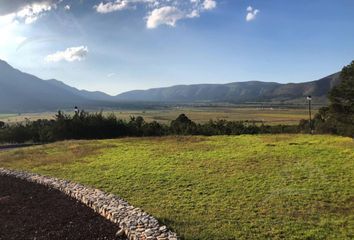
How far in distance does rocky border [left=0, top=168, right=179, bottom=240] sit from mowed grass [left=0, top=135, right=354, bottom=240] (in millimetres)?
527

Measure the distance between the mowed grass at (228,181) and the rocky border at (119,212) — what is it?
1.73 feet

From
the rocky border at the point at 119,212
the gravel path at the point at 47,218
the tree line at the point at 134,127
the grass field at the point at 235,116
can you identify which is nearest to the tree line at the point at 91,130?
the tree line at the point at 134,127

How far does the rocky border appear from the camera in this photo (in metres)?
9.12

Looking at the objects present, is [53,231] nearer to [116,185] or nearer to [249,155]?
[116,185]

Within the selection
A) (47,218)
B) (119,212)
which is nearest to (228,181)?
(119,212)

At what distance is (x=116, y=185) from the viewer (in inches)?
595

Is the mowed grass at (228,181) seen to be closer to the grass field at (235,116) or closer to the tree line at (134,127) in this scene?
the tree line at (134,127)

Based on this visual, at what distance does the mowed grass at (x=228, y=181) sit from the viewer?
1005cm

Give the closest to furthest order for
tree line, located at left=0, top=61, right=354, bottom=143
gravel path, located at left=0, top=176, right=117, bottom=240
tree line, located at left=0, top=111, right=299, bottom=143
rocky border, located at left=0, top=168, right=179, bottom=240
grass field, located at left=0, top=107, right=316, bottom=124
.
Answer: rocky border, located at left=0, top=168, right=179, bottom=240
gravel path, located at left=0, top=176, right=117, bottom=240
tree line, located at left=0, top=61, right=354, bottom=143
tree line, located at left=0, top=111, right=299, bottom=143
grass field, located at left=0, top=107, right=316, bottom=124

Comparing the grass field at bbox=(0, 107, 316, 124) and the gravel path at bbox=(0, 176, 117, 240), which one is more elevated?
the gravel path at bbox=(0, 176, 117, 240)

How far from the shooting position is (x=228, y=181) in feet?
49.4

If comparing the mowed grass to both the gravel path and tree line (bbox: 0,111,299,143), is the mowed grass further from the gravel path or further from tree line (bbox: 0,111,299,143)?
tree line (bbox: 0,111,299,143)

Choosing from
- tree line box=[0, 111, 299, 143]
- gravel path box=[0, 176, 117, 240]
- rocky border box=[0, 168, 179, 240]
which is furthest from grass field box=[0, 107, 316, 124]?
gravel path box=[0, 176, 117, 240]

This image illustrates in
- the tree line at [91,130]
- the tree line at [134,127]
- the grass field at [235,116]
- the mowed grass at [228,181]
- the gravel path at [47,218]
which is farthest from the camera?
the grass field at [235,116]
